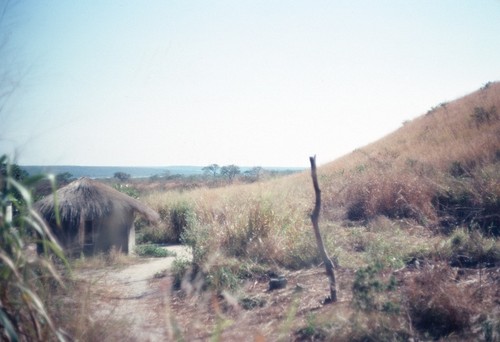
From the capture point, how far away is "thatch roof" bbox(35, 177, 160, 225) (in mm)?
7633

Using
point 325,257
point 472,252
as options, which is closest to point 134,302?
point 325,257

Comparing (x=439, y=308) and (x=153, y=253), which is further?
(x=153, y=253)

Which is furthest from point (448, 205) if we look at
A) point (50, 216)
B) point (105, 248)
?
point (50, 216)

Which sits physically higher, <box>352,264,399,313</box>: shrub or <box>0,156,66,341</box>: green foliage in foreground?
<box>0,156,66,341</box>: green foliage in foreground

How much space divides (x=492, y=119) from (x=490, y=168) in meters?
5.47

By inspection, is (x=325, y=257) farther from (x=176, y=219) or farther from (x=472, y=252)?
(x=176, y=219)

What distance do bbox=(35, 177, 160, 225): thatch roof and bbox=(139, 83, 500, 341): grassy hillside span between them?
6.59 ft

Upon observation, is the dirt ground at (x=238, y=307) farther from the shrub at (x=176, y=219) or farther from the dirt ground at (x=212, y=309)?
the shrub at (x=176, y=219)

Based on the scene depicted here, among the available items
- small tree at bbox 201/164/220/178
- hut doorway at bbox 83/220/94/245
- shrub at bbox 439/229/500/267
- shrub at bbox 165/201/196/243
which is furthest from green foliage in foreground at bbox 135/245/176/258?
small tree at bbox 201/164/220/178

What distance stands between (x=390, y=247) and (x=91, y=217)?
638cm

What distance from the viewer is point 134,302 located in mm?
4660

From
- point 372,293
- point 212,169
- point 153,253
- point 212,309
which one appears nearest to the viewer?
point 372,293

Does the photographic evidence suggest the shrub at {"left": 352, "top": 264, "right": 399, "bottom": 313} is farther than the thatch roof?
No

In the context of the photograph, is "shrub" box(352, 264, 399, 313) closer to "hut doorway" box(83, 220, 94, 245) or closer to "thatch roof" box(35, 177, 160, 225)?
"thatch roof" box(35, 177, 160, 225)
